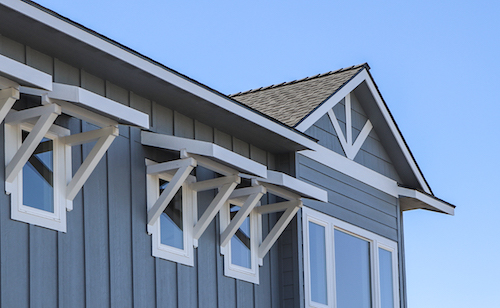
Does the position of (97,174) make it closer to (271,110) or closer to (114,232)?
(114,232)

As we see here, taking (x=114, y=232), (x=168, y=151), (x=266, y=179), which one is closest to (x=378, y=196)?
(x=266, y=179)

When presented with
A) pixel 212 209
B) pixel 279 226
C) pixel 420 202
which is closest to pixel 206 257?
pixel 212 209

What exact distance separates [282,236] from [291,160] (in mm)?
959

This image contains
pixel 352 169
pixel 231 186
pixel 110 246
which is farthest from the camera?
pixel 352 169

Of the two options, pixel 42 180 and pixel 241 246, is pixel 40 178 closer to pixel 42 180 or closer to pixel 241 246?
pixel 42 180

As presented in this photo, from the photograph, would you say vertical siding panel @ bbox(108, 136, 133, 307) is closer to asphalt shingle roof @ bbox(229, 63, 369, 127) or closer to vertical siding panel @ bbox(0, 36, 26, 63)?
vertical siding panel @ bbox(0, 36, 26, 63)

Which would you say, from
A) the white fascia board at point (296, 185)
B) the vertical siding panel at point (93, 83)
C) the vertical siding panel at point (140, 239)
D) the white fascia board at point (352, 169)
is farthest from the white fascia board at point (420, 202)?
the vertical siding panel at point (93, 83)

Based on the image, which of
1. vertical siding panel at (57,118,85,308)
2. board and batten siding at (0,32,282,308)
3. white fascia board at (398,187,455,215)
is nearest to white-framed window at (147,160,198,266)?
board and batten siding at (0,32,282,308)

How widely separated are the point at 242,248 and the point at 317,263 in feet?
4.31

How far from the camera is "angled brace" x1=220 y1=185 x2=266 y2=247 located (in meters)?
9.20

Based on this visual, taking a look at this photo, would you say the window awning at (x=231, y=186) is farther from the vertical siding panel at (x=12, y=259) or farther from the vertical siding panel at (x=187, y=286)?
the vertical siding panel at (x=12, y=259)

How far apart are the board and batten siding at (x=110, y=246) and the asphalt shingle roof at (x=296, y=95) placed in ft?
5.89

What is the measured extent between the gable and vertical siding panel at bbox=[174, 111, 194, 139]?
2120 mm

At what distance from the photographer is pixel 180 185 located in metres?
8.27
